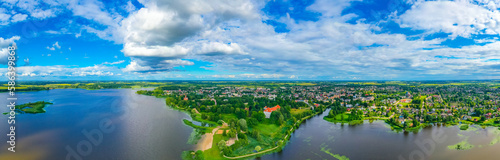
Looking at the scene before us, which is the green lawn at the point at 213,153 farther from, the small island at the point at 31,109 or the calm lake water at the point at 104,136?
the small island at the point at 31,109

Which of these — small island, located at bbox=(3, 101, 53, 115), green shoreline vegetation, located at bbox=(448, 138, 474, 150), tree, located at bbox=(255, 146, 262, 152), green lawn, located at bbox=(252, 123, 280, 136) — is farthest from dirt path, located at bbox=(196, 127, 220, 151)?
small island, located at bbox=(3, 101, 53, 115)

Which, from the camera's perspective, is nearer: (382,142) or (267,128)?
(382,142)

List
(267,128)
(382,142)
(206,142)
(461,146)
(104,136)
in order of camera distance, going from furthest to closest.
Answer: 1. (267,128)
2. (104,136)
3. (382,142)
4. (206,142)
5. (461,146)

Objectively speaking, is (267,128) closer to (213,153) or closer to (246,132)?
(246,132)

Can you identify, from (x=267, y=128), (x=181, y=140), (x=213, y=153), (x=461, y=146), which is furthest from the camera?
(x=267, y=128)

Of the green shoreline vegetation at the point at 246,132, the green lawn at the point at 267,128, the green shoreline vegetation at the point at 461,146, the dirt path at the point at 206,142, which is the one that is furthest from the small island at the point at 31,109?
the green shoreline vegetation at the point at 461,146

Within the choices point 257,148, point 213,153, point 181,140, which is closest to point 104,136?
point 181,140

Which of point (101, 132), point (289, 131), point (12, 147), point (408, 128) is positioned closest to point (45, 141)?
point (12, 147)

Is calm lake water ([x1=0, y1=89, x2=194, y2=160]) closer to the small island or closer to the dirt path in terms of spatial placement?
the dirt path
